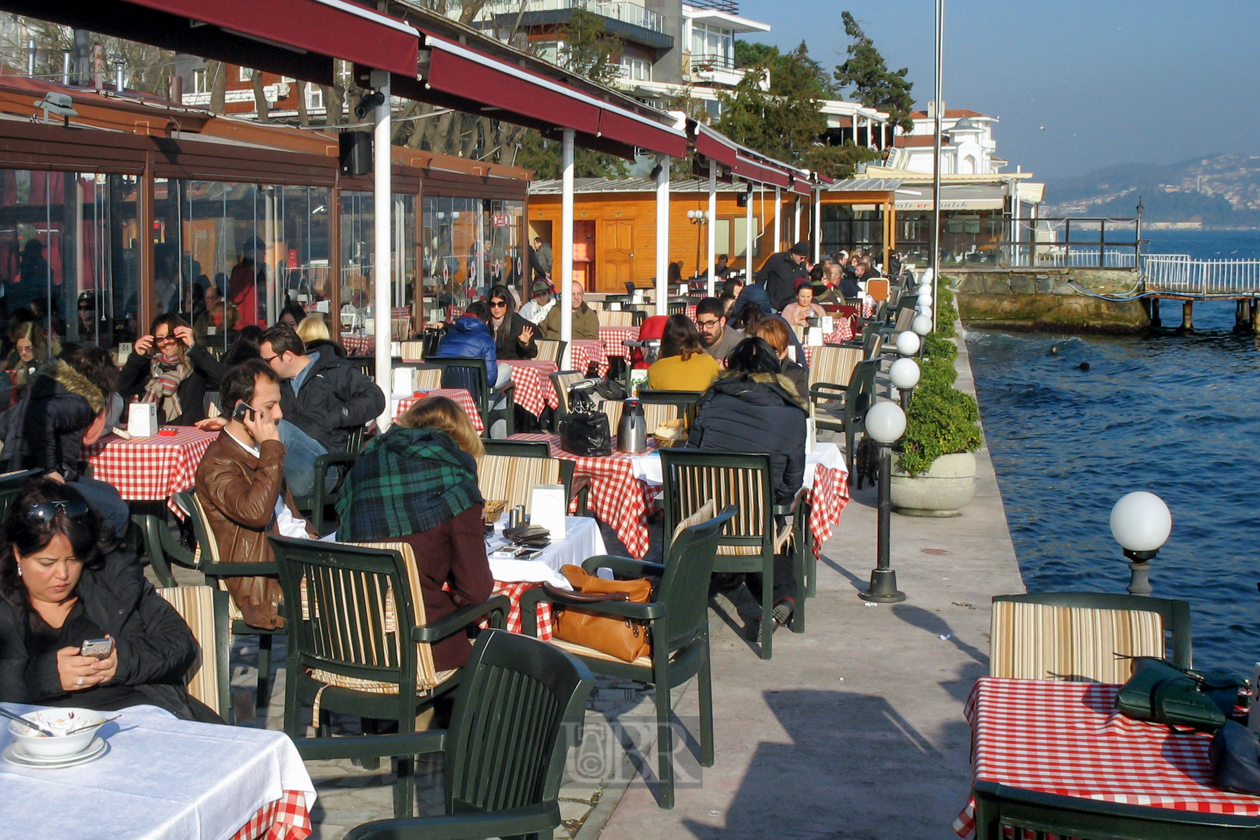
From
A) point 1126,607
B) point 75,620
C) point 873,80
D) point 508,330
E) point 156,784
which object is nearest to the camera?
point 156,784

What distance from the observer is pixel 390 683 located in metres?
4.04

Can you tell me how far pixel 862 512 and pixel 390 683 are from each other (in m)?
5.57

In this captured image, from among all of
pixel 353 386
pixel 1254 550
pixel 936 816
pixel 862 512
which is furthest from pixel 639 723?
pixel 1254 550

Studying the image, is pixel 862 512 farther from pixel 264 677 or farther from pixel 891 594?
pixel 264 677

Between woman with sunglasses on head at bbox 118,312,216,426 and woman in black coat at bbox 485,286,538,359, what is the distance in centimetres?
308

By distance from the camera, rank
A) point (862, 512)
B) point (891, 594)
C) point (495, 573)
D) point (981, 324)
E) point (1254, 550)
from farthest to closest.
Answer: point (981, 324) < point (1254, 550) < point (862, 512) < point (891, 594) < point (495, 573)


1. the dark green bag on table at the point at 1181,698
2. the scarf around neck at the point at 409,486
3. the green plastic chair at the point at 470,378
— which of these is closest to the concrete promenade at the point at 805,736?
the scarf around neck at the point at 409,486

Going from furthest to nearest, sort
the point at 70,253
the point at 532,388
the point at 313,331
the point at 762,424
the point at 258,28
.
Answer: the point at 532,388 < the point at 70,253 < the point at 313,331 < the point at 762,424 < the point at 258,28

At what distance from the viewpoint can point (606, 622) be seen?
440 centimetres

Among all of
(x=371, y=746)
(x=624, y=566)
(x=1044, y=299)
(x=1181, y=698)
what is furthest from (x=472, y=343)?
(x=1044, y=299)

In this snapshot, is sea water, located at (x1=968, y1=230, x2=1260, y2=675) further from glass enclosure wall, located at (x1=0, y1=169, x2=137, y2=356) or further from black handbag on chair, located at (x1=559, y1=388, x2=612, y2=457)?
glass enclosure wall, located at (x1=0, y1=169, x2=137, y2=356)

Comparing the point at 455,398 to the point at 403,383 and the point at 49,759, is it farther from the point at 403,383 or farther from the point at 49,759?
the point at 49,759

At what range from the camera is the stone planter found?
866cm

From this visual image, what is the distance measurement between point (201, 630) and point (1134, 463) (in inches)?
646
